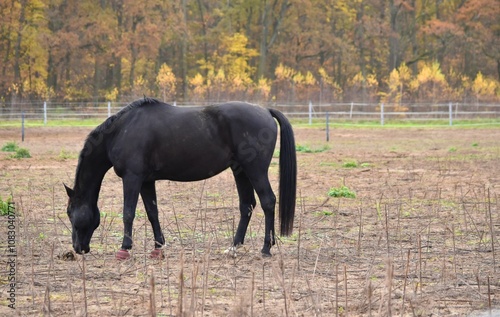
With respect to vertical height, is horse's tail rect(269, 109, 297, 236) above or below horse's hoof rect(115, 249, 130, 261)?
above

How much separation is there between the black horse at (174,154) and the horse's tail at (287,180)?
0.01 meters

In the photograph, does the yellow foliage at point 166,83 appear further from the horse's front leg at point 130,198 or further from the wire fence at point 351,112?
the horse's front leg at point 130,198

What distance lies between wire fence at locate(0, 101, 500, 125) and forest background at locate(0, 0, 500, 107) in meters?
1.09

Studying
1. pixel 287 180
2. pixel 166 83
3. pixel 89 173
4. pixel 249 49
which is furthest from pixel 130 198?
pixel 249 49

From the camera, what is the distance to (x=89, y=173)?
8055 mm

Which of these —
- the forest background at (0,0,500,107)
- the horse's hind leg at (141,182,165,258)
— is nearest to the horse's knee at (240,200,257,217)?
the horse's hind leg at (141,182,165,258)

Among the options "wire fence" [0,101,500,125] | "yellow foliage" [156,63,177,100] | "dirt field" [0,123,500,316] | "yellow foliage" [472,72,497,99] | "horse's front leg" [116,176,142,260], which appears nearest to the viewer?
"dirt field" [0,123,500,316]

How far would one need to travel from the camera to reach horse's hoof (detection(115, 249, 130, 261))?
24.5 ft

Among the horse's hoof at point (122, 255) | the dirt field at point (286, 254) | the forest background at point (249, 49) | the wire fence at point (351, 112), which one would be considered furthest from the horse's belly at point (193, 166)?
the forest background at point (249, 49)

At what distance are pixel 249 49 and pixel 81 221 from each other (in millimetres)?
46936

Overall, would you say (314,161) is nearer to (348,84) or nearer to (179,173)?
(179,173)

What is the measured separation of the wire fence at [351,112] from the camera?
38281 millimetres

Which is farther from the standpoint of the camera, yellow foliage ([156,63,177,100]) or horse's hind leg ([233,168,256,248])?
yellow foliage ([156,63,177,100])

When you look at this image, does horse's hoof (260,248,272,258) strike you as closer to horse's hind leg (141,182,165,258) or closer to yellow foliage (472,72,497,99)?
horse's hind leg (141,182,165,258)
